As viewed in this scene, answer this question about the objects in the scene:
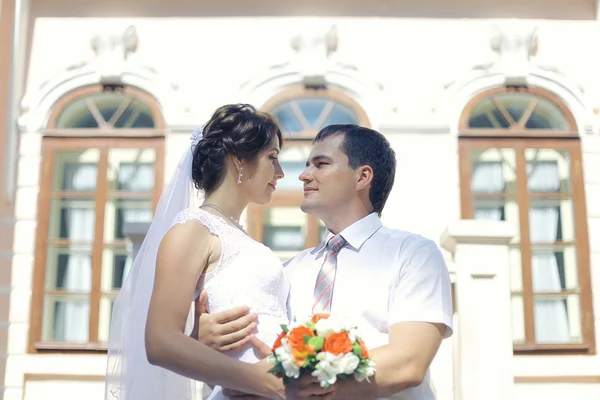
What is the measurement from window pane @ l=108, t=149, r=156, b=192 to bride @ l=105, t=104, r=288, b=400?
371 cm

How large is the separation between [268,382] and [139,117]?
4.76m

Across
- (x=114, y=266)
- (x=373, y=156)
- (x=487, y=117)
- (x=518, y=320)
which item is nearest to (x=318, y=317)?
(x=373, y=156)

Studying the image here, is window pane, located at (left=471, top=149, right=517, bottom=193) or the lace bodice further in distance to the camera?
window pane, located at (left=471, top=149, right=517, bottom=193)

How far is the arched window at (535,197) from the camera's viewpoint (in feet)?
20.5

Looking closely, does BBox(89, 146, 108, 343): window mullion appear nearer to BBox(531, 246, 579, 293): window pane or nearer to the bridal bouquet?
BBox(531, 246, 579, 293): window pane

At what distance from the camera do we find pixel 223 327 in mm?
2365

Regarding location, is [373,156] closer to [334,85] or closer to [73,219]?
[334,85]

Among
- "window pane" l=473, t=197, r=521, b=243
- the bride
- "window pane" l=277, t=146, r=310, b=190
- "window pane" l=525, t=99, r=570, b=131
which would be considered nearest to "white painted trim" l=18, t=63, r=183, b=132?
"window pane" l=277, t=146, r=310, b=190

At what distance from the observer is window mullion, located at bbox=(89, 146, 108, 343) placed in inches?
246

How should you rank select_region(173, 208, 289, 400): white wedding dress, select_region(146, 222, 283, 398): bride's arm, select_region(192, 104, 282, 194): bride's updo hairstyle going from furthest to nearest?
1. select_region(192, 104, 282, 194): bride's updo hairstyle
2. select_region(173, 208, 289, 400): white wedding dress
3. select_region(146, 222, 283, 398): bride's arm

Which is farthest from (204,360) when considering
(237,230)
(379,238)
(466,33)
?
(466,33)

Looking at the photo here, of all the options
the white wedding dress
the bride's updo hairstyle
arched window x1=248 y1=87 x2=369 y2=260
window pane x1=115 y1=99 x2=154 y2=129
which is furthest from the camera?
window pane x1=115 y1=99 x2=154 y2=129

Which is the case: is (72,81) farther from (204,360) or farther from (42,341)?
(204,360)

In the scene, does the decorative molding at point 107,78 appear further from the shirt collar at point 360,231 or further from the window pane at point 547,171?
the shirt collar at point 360,231
